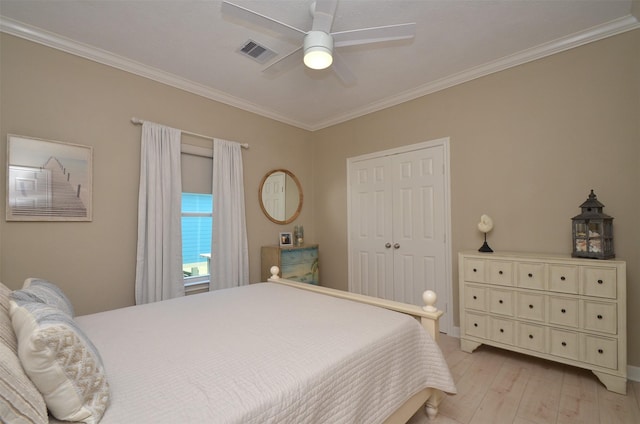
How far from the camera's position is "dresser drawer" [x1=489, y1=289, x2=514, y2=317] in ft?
7.95

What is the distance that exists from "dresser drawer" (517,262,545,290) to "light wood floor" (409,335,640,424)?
0.67 metres

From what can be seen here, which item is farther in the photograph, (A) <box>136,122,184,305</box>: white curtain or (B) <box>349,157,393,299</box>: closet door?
(B) <box>349,157,393,299</box>: closet door

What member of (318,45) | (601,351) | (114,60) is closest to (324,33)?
(318,45)

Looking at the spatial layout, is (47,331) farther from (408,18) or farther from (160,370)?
(408,18)

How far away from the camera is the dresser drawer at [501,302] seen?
2424mm

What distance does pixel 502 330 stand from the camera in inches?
97.1

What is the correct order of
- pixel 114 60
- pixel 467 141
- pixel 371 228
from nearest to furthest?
pixel 114 60
pixel 467 141
pixel 371 228

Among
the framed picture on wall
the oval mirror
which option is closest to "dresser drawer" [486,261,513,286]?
the oval mirror

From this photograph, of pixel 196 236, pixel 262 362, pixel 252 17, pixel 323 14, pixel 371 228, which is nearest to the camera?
pixel 262 362

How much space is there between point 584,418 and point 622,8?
2.78 meters

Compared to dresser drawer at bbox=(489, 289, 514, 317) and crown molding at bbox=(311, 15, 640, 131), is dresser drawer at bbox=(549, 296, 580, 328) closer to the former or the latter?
dresser drawer at bbox=(489, 289, 514, 317)

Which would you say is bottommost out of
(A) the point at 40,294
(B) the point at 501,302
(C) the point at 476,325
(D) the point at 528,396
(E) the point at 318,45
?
(D) the point at 528,396

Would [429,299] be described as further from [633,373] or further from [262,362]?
[633,373]

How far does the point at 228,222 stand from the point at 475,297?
103 inches
